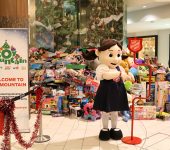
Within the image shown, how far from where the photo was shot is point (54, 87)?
536 cm

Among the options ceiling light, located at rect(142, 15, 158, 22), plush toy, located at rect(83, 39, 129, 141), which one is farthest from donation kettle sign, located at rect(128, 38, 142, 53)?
ceiling light, located at rect(142, 15, 158, 22)

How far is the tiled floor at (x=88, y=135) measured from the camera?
11.1ft

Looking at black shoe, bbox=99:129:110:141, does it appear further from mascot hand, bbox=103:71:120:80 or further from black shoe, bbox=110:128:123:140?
mascot hand, bbox=103:71:120:80

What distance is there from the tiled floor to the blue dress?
0.47 meters

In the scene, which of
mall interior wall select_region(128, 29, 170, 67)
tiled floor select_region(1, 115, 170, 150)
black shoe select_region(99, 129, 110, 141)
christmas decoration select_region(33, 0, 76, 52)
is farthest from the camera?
mall interior wall select_region(128, 29, 170, 67)

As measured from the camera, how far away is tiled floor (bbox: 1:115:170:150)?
338cm

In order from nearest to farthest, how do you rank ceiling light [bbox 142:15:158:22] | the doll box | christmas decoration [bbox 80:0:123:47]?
1. the doll box
2. christmas decoration [bbox 80:0:123:47]
3. ceiling light [bbox 142:15:158:22]

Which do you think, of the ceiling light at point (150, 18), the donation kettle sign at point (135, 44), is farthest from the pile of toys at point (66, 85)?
the ceiling light at point (150, 18)

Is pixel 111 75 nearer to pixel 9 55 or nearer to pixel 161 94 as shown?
pixel 9 55

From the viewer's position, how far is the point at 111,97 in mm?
3482

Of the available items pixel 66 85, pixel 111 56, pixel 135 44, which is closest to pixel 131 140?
pixel 111 56

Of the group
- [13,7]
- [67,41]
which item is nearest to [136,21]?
[67,41]

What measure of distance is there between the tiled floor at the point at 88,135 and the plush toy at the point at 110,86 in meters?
0.24

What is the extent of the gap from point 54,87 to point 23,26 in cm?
183
